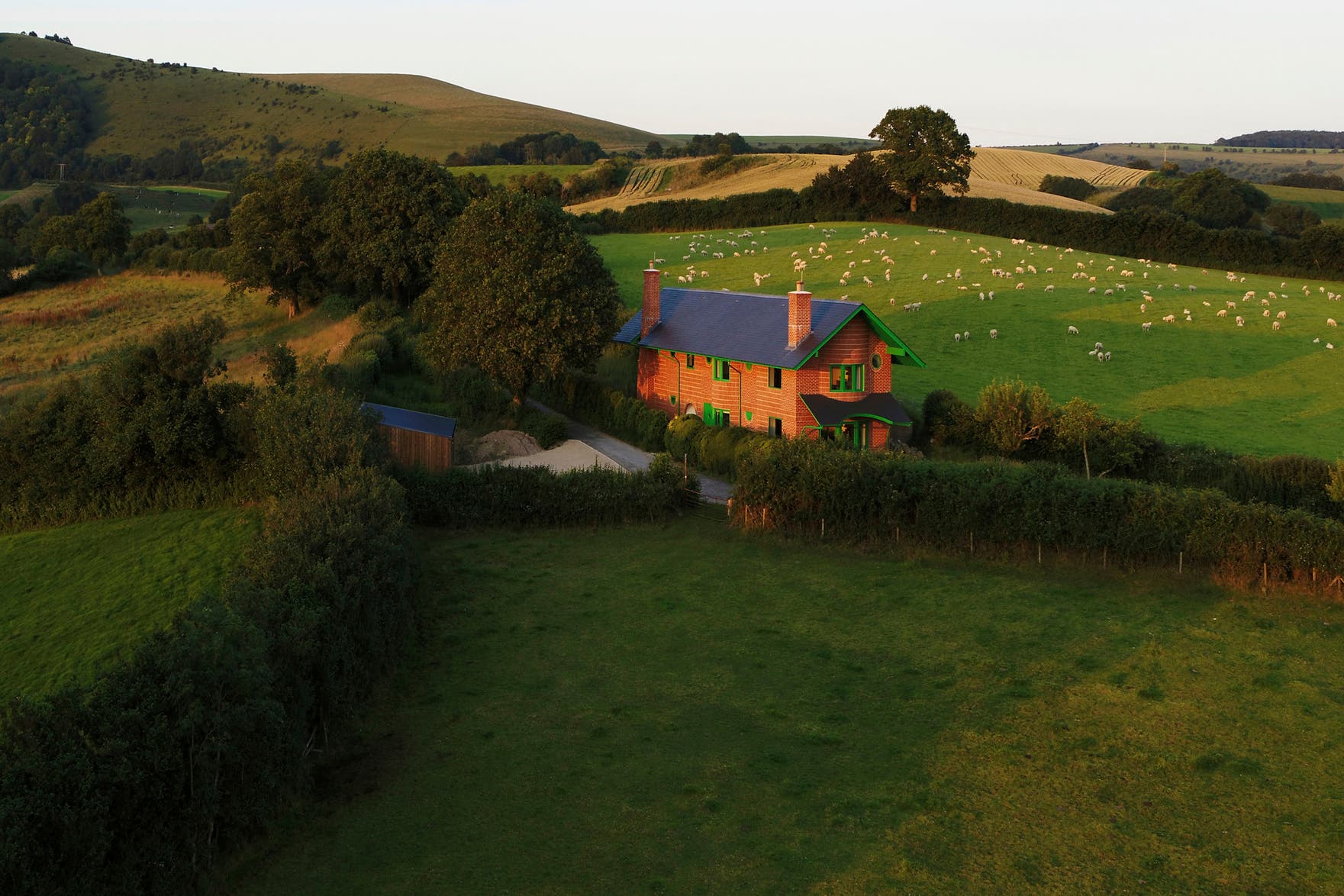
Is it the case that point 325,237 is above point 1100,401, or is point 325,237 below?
above

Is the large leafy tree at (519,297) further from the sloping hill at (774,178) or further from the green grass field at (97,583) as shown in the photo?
the sloping hill at (774,178)

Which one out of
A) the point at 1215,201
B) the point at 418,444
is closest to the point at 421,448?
the point at 418,444

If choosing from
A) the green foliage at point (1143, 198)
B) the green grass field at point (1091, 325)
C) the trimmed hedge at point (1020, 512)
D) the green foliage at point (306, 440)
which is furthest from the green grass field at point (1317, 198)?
the green foliage at point (306, 440)

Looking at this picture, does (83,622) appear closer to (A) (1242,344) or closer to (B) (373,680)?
(B) (373,680)

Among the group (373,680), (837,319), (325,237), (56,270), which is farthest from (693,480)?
(56,270)

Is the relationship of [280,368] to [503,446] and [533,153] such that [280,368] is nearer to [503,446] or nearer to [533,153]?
[503,446]

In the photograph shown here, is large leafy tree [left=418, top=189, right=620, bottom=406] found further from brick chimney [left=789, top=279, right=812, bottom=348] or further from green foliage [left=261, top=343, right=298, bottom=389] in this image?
brick chimney [left=789, top=279, right=812, bottom=348]

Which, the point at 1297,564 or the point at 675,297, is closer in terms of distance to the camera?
the point at 1297,564
